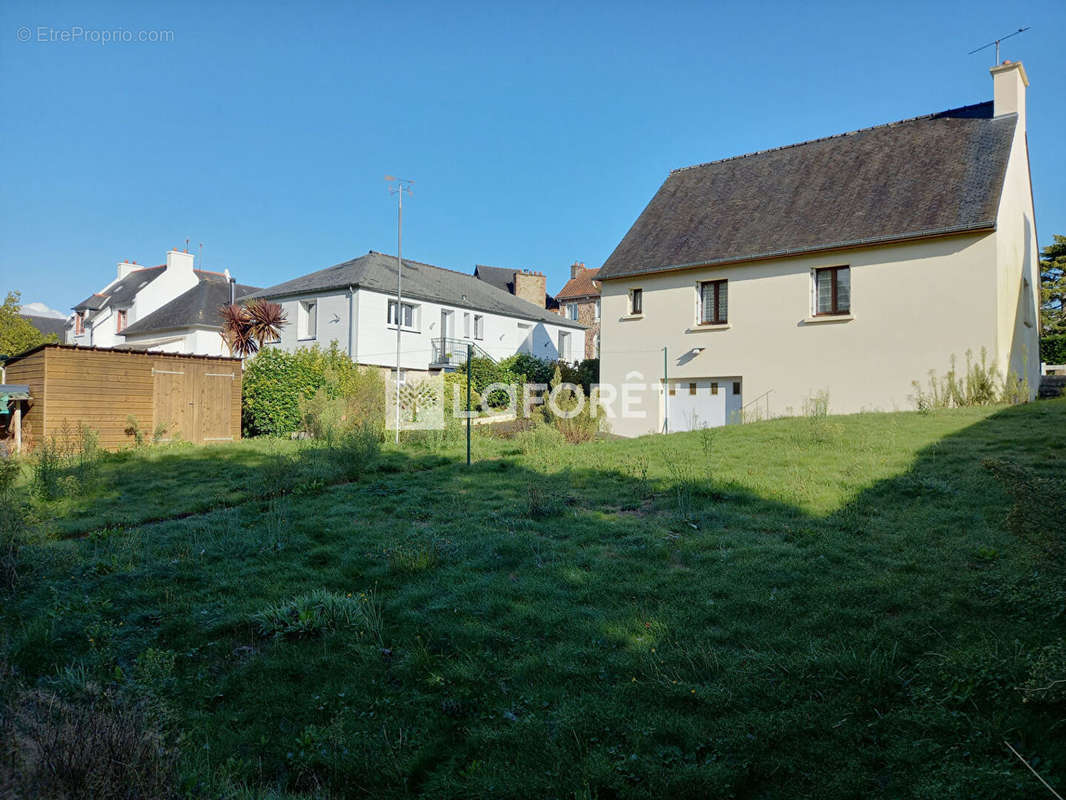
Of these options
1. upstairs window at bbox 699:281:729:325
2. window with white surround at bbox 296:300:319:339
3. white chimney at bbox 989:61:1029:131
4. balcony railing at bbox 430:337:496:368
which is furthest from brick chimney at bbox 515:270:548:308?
white chimney at bbox 989:61:1029:131

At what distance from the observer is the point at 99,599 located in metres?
4.79

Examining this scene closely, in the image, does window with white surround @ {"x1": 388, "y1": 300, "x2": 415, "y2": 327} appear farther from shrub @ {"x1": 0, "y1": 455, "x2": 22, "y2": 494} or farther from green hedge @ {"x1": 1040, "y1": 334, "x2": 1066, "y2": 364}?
green hedge @ {"x1": 1040, "y1": 334, "x2": 1066, "y2": 364}

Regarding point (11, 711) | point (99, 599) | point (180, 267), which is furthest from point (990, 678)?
point (180, 267)

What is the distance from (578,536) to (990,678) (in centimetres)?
328

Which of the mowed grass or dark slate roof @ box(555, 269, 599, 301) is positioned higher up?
dark slate roof @ box(555, 269, 599, 301)

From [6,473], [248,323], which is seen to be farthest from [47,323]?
[6,473]

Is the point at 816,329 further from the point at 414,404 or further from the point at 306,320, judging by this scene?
the point at 306,320

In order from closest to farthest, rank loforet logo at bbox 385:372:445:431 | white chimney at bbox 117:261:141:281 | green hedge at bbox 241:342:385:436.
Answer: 1. loforet logo at bbox 385:372:445:431
2. green hedge at bbox 241:342:385:436
3. white chimney at bbox 117:261:141:281

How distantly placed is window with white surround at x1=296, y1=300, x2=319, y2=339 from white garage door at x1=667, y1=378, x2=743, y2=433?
15.3 meters

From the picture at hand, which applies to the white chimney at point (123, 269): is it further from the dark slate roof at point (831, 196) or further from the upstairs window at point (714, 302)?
the upstairs window at point (714, 302)

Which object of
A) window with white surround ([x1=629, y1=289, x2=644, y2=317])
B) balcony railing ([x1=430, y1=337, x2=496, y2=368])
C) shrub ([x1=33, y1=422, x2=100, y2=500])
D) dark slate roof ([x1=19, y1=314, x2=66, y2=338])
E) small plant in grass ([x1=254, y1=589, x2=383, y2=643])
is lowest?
small plant in grass ([x1=254, y1=589, x2=383, y2=643])

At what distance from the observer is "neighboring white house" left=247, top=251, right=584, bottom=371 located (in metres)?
24.5

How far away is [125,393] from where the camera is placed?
1523cm

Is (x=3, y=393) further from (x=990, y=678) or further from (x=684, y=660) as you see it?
(x=990, y=678)
